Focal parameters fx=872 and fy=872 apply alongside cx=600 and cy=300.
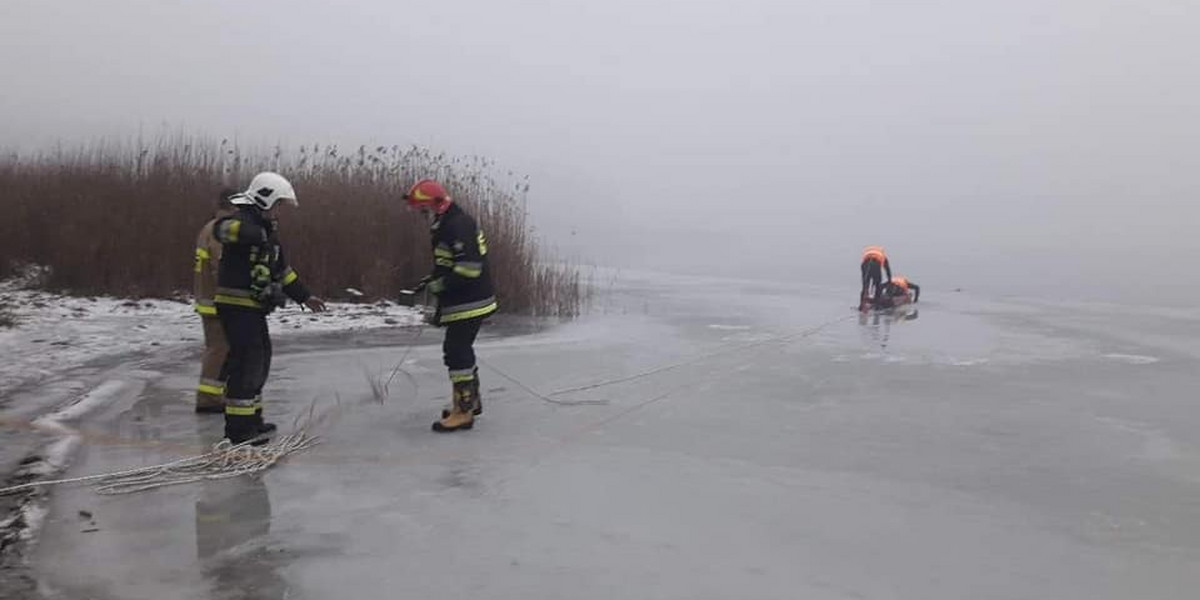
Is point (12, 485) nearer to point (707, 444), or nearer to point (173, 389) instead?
point (173, 389)

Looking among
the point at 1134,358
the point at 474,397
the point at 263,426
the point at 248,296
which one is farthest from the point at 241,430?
the point at 1134,358

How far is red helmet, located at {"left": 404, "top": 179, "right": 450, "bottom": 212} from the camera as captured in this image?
17.7 ft

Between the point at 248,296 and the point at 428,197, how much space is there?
3.94 feet

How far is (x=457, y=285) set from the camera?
5.38 meters

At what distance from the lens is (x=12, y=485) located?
4070mm

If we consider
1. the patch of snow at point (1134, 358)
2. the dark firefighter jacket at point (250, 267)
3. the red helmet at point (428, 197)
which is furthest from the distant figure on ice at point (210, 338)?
the patch of snow at point (1134, 358)

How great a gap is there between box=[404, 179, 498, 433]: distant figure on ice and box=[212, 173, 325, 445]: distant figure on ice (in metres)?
0.77

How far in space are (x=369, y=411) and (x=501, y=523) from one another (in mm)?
2595

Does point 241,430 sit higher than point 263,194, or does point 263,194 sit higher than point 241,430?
point 263,194

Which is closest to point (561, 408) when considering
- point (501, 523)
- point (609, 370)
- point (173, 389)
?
point (609, 370)

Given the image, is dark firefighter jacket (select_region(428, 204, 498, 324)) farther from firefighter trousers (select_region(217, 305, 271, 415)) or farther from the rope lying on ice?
the rope lying on ice

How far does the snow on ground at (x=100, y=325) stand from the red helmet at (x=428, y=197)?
3.51 m

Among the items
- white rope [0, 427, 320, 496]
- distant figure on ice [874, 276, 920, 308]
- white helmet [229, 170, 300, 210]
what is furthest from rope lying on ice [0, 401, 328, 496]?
distant figure on ice [874, 276, 920, 308]

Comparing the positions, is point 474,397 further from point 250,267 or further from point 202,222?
point 202,222
